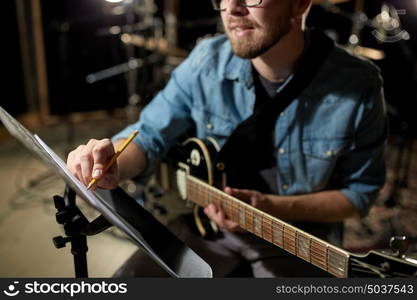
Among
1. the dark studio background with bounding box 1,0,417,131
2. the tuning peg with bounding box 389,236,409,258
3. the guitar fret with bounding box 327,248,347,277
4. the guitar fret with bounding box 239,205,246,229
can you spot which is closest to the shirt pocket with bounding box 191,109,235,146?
Answer: the guitar fret with bounding box 239,205,246,229

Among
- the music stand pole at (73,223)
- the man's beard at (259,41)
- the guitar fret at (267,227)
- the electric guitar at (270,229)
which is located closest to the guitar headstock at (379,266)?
the electric guitar at (270,229)

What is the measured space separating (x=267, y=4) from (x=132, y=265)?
2.81 feet

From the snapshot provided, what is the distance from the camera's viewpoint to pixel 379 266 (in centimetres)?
82

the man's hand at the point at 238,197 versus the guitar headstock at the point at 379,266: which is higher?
the guitar headstock at the point at 379,266

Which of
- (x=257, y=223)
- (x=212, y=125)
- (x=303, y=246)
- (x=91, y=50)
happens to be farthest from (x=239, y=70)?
(x=91, y=50)

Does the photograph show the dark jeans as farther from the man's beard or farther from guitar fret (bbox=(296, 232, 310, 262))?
the man's beard

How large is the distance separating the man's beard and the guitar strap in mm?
137

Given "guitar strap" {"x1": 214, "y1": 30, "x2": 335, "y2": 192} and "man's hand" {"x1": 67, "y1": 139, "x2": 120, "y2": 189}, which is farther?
"guitar strap" {"x1": 214, "y1": 30, "x2": 335, "y2": 192}

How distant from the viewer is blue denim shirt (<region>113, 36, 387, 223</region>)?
133cm

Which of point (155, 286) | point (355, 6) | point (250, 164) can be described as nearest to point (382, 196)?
point (355, 6)

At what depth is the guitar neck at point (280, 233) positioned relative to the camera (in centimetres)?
90

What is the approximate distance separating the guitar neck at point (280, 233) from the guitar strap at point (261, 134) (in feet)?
0.37

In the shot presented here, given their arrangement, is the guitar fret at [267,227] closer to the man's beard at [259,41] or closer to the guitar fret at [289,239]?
the guitar fret at [289,239]

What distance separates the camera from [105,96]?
4.35m
